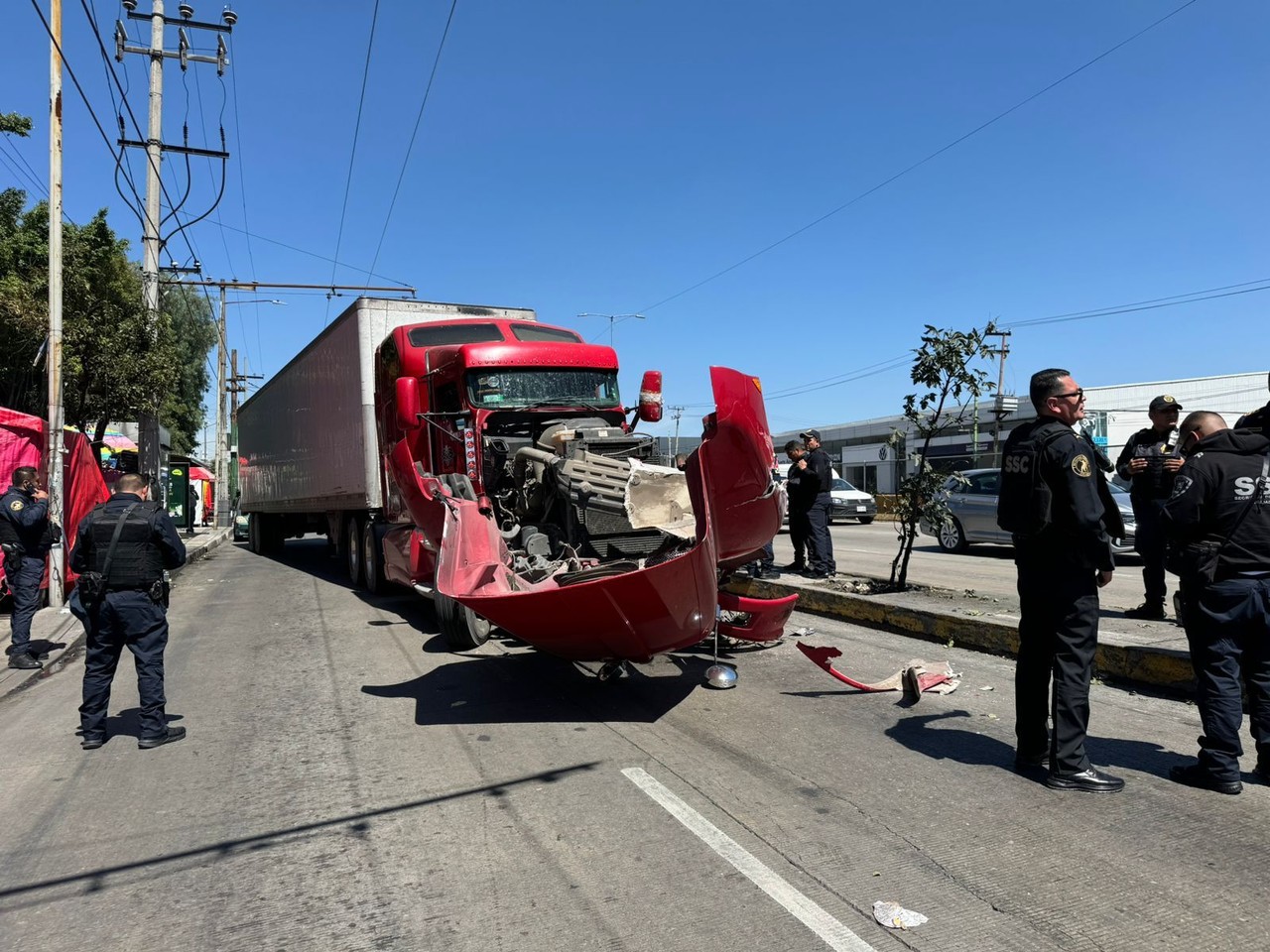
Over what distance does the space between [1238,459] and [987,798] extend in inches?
78.5

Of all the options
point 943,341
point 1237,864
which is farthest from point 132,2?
point 1237,864

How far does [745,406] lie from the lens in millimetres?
4855

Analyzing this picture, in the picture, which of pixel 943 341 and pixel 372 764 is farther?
pixel 943 341

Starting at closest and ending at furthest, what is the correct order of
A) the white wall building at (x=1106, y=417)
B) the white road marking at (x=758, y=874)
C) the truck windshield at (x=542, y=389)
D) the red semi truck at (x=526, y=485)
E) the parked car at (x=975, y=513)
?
the white road marking at (x=758, y=874) < the red semi truck at (x=526, y=485) < the truck windshield at (x=542, y=389) < the parked car at (x=975, y=513) < the white wall building at (x=1106, y=417)

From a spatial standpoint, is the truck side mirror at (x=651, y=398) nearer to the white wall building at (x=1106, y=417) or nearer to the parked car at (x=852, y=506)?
the parked car at (x=852, y=506)

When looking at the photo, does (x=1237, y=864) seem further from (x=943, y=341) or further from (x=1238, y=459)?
(x=943, y=341)

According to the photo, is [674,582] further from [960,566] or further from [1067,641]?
[960,566]

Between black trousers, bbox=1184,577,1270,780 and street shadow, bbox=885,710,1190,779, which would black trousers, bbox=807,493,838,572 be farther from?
black trousers, bbox=1184,577,1270,780

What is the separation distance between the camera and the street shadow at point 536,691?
218 inches

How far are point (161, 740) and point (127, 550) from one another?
1.18 m

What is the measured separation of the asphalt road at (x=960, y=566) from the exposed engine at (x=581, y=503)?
16.2 ft

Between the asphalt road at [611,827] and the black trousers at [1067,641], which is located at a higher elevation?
the black trousers at [1067,641]

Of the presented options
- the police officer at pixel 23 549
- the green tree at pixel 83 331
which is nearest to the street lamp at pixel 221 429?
the green tree at pixel 83 331

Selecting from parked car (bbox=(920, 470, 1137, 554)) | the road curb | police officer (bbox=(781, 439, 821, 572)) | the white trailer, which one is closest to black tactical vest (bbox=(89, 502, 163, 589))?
the road curb
